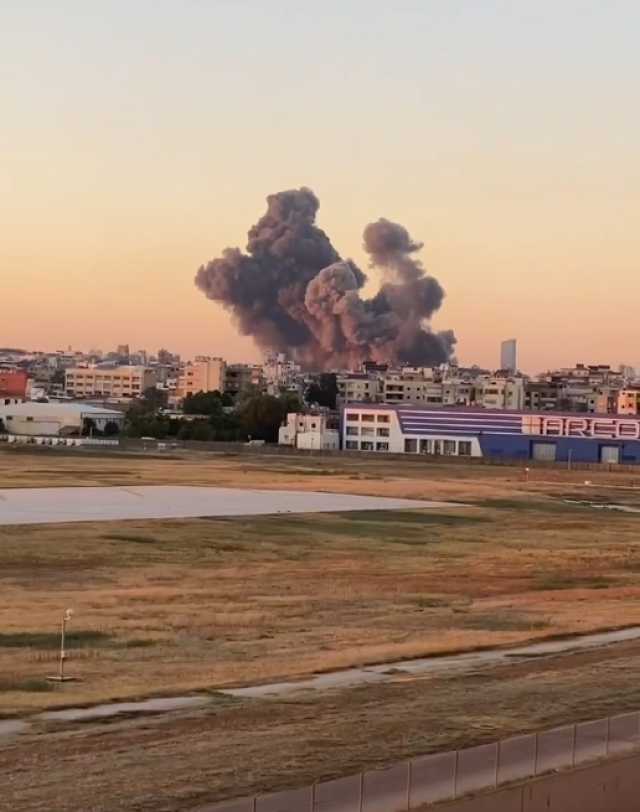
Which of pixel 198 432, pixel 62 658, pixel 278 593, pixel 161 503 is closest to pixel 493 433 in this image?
pixel 198 432

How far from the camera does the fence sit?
44.0ft

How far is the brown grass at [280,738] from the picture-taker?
15.7 m

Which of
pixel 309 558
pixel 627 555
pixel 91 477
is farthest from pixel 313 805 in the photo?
pixel 91 477

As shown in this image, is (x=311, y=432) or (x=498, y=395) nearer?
(x=311, y=432)

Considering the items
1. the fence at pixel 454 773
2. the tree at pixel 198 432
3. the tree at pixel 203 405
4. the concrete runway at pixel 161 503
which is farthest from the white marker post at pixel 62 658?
the tree at pixel 203 405

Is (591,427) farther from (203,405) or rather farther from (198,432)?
(203,405)

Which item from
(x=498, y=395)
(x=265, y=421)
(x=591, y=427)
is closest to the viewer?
(x=591, y=427)

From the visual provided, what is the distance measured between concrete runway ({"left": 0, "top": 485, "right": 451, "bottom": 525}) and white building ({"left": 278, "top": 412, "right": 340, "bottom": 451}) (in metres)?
58.5

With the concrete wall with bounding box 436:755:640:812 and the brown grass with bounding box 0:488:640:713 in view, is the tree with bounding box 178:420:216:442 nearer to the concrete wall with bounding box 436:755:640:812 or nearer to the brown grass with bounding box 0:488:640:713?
the brown grass with bounding box 0:488:640:713

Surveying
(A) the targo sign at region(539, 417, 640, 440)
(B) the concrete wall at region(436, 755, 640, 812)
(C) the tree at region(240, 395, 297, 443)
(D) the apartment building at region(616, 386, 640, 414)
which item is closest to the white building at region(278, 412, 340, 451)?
(C) the tree at region(240, 395, 297, 443)

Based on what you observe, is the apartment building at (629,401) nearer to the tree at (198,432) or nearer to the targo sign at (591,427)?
the targo sign at (591,427)

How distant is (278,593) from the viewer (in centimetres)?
3469

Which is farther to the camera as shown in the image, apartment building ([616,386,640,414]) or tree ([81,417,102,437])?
apartment building ([616,386,640,414])

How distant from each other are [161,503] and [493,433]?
64491mm
